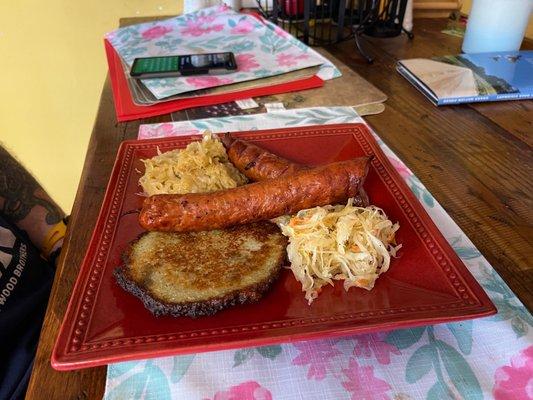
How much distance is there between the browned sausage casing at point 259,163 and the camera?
90cm

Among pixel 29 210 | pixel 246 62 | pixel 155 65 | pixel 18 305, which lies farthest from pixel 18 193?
pixel 246 62

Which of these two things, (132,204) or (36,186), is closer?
(132,204)

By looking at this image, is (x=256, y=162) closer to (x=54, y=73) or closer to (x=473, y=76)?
(x=473, y=76)

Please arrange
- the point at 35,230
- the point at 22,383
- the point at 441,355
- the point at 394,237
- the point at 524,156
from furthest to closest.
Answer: the point at 35,230 < the point at 524,156 < the point at 22,383 < the point at 394,237 < the point at 441,355

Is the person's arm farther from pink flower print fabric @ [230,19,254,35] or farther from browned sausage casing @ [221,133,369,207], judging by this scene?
pink flower print fabric @ [230,19,254,35]

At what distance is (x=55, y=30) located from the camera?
220 cm

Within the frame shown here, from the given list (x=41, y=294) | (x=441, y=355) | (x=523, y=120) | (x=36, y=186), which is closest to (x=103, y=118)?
(x=36, y=186)

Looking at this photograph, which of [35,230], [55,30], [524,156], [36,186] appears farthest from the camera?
[55,30]

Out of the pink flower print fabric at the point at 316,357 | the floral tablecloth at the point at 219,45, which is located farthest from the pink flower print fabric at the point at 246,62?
the pink flower print fabric at the point at 316,357

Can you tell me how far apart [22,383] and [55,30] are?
1889 mm

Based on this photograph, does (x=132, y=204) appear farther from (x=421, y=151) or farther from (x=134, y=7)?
(x=134, y=7)

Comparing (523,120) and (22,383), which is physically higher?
(523,120)

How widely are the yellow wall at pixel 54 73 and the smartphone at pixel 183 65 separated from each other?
891mm

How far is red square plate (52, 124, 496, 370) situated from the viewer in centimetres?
56
